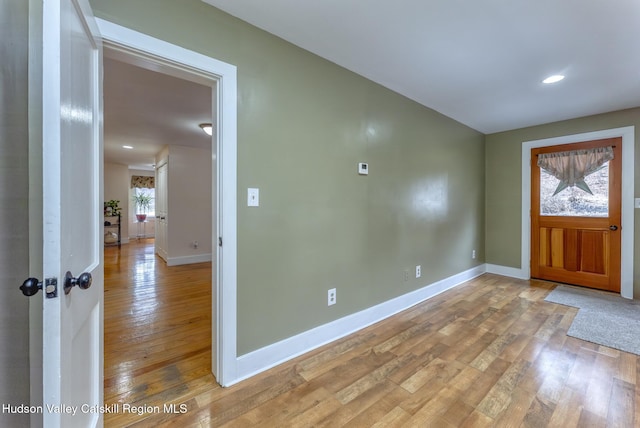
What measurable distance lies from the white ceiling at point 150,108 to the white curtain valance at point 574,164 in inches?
186

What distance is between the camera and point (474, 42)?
75.9 inches

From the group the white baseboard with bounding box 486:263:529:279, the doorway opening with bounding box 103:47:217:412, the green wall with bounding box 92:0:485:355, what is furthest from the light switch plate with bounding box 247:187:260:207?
the white baseboard with bounding box 486:263:529:279

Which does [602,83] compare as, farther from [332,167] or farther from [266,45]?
[266,45]

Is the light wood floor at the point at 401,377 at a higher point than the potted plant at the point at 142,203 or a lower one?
lower

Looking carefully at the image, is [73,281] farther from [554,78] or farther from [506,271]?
[506,271]

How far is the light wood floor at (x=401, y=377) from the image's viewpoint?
1.44 metres

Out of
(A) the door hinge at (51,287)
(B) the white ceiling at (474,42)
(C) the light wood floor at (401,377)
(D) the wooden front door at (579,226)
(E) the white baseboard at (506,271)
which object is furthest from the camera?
(E) the white baseboard at (506,271)

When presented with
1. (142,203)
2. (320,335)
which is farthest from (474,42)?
(142,203)

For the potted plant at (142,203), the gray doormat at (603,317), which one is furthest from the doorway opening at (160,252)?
the gray doormat at (603,317)

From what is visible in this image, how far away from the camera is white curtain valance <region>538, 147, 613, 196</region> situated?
3.45 m

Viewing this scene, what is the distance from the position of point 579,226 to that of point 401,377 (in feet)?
12.1

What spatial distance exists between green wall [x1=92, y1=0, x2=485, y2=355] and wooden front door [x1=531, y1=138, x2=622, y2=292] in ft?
6.78

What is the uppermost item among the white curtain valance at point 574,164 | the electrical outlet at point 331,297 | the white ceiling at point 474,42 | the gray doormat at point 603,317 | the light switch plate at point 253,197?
the white ceiling at point 474,42

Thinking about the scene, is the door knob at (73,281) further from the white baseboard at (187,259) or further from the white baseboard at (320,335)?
the white baseboard at (187,259)
